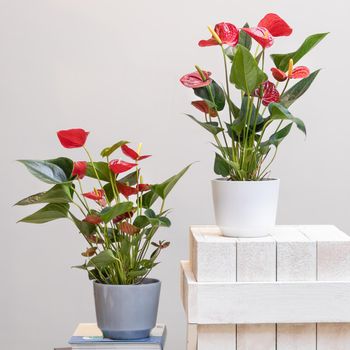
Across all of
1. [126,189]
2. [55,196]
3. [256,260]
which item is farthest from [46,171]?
[256,260]

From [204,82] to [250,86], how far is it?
95 millimetres

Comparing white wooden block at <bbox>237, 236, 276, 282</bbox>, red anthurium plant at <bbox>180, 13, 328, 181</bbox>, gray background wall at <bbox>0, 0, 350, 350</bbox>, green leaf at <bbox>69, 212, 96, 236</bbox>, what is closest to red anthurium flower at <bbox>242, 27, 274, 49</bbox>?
red anthurium plant at <bbox>180, 13, 328, 181</bbox>

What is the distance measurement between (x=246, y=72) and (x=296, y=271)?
14.2 inches

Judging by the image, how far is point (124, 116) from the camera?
2.40 metres

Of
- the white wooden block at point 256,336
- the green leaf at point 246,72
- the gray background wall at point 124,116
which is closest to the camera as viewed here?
the green leaf at point 246,72

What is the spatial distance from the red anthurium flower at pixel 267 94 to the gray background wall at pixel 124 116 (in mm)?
1078

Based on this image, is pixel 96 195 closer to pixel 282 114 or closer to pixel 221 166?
pixel 221 166

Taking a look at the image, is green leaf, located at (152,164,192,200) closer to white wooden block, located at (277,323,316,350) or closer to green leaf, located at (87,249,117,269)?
green leaf, located at (87,249,117,269)

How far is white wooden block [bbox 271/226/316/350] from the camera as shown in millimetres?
1287

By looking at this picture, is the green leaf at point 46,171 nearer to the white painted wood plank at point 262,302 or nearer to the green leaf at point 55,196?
the green leaf at point 55,196

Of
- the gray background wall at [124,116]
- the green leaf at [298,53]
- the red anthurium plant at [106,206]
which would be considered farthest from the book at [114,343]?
the gray background wall at [124,116]

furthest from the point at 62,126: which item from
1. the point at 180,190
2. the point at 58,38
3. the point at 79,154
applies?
the point at 180,190

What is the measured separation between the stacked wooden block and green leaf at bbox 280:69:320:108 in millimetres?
248

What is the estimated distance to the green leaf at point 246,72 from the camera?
1199 mm
